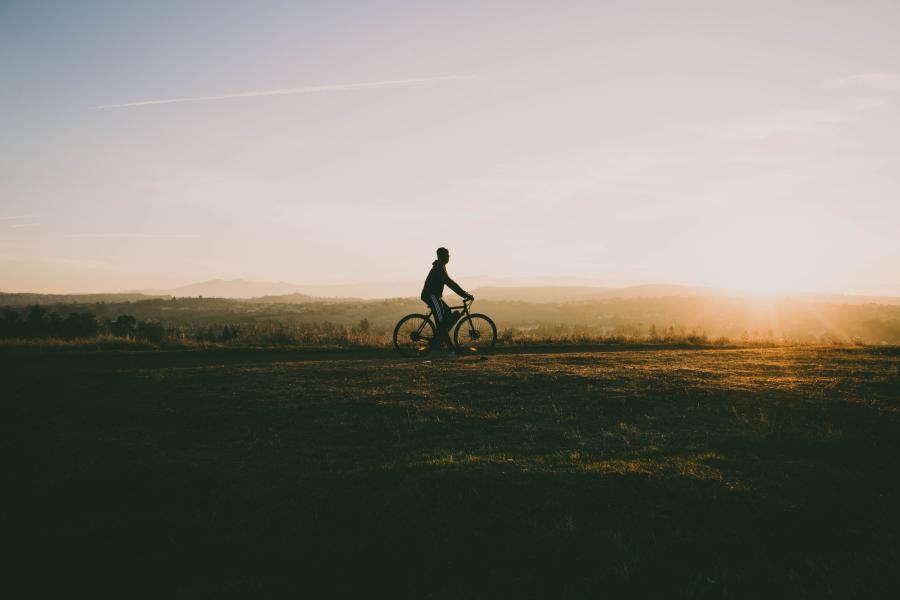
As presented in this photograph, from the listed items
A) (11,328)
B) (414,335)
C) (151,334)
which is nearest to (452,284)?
(414,335)

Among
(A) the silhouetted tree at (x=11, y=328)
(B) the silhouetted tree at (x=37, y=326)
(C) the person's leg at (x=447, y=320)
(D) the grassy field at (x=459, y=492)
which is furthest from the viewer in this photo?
(B) the silhouetted tree at (x=37, y=326)

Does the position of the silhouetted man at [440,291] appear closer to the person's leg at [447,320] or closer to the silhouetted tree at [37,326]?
the person's leg at [447,320]

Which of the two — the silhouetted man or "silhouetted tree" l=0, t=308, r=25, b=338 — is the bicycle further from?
"silhouetted tree" l=0, t=308, r=25, b=338

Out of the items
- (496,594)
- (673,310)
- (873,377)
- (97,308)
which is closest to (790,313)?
(673,310)

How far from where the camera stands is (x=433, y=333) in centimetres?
1591

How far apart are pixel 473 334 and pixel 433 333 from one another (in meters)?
1.18

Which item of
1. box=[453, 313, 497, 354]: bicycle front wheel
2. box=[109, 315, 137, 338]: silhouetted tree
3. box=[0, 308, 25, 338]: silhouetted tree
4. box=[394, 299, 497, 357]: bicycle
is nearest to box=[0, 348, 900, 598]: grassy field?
box=[394, 299, 497, 357]: bicycle

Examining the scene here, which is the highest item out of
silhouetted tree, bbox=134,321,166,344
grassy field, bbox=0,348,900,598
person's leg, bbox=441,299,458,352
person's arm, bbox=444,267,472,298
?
person's arm, bbox=444,267,472,298

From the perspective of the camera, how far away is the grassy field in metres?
4.10

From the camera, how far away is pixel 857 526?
467 cm

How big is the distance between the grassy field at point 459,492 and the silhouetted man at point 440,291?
5173 mm

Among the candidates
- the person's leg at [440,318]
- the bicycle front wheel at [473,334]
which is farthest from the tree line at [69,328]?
the bicycle front wheel at [473,334]

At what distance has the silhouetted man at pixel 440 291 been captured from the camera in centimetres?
1527

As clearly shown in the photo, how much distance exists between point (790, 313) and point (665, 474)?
78915mm
